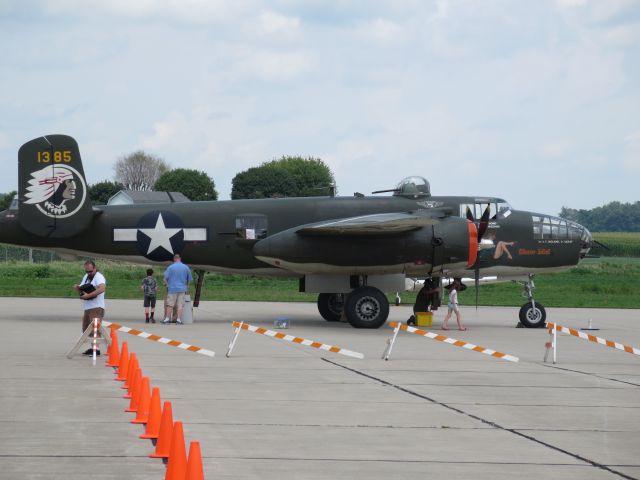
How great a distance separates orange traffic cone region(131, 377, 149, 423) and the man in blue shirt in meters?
13.8

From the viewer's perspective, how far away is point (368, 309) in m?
24.9

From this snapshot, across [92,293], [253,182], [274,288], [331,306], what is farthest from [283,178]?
[92,293]

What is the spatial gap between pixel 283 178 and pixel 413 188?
88.3 m

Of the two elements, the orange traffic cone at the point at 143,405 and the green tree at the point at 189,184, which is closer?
the orange traffic cone at the point at 143,405

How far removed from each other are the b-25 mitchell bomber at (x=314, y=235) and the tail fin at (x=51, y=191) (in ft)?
0.08

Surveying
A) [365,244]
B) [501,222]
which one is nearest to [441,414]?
[365,244]

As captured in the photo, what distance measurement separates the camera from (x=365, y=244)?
25.0 metres

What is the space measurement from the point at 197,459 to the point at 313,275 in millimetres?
19549

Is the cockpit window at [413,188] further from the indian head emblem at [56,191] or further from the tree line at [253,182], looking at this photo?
the tree line at [253,182]

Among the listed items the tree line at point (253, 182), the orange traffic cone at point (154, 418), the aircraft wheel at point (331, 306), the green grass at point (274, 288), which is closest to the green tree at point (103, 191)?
the tree line at point (253, 182)

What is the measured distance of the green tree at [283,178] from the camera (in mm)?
Result: 106294

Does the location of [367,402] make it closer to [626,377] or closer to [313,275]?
[626,377]

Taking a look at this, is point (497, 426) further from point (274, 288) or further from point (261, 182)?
point (261, 182)

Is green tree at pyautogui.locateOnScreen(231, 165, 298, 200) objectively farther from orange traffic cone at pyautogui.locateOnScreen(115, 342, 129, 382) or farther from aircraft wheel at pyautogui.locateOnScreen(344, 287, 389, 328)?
orange traffic cone at pyautogui.locateOnScreen(115, 342, 129, 382)
